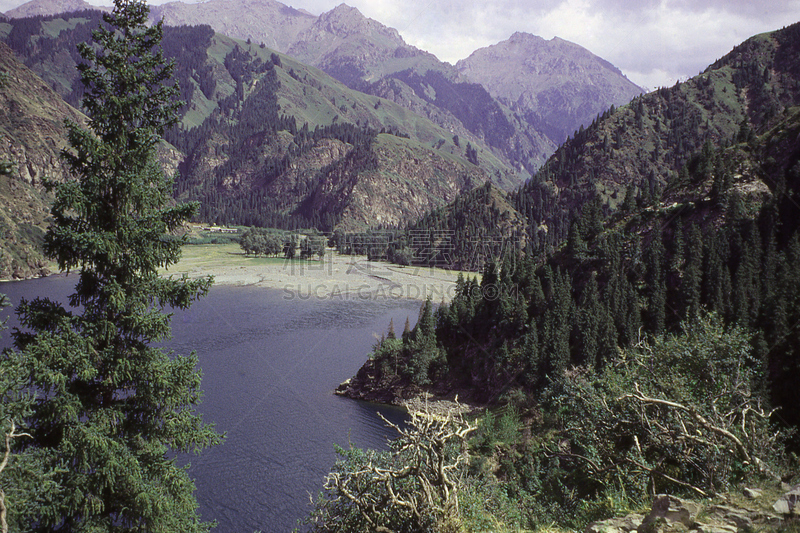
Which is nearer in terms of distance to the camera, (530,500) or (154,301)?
(154,301)

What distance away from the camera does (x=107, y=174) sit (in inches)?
531

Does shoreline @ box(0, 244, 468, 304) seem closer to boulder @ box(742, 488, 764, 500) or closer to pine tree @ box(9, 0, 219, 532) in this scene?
pine tree @ box(9, 0, 219, 532)

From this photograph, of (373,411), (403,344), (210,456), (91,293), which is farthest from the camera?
(403,344)

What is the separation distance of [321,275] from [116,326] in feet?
481

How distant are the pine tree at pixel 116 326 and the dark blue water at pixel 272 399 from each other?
324 inches

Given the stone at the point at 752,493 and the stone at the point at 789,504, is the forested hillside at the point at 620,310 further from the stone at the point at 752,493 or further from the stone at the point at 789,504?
the stone at the point at 789,504

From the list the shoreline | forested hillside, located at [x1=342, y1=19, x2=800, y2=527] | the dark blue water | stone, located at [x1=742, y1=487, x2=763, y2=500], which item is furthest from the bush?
the shoreline

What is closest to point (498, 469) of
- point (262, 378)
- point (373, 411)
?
point (373, 411)

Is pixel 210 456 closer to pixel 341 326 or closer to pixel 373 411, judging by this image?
pixel 373 411

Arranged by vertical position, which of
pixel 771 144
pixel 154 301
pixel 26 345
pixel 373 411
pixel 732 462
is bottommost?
pixel 373 411

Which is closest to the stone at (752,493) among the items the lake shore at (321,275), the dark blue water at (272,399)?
the dark blue water at (272,399)

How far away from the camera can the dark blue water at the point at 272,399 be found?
129ft

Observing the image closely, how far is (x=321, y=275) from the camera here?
159 metres

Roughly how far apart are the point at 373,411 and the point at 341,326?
38.1 metres
